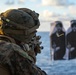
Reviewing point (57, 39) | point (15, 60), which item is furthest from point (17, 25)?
point (57, 39)

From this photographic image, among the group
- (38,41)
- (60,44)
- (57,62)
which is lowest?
(57,62)

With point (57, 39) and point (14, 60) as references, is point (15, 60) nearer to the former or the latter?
point (14, 60)

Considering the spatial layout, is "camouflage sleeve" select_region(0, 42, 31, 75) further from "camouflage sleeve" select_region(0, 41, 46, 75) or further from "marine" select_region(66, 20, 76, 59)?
"marine" select_region(66, 20, 76, 59)

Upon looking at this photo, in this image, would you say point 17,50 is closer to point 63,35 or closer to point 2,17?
point 2,17

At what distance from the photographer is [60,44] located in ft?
81.7

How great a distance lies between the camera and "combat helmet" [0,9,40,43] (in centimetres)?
241

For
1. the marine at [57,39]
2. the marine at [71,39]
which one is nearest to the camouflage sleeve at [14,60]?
the marine at [57,39]

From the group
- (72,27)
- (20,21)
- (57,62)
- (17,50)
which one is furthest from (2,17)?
(57,62)

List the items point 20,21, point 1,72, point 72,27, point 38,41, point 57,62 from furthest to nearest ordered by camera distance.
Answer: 1. point 57,62
2. point 72,27
3. point 38,41
4. point 20,21
5. point 1,72

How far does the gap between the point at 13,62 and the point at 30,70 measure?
0.11m

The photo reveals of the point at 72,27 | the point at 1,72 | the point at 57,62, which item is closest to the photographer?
the point at 1,72

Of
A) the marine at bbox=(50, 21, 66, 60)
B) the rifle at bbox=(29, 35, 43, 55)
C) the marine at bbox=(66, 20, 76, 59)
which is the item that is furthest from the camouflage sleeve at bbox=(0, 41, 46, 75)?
the marine at bbox=(66, 20, 76, 59)

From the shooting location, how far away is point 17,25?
7.91 ft

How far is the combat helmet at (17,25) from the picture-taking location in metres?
2.41
